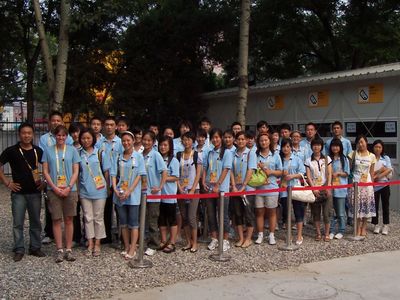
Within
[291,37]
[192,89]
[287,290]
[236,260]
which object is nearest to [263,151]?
[236,260]

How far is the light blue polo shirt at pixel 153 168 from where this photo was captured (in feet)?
20.9

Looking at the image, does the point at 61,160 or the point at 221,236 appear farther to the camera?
the point at 221,236

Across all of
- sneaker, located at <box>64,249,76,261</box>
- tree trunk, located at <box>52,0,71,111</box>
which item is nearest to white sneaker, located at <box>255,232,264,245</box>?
sneaker, located at <box>64,249,76,261</box>

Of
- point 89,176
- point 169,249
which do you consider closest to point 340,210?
point 169,249

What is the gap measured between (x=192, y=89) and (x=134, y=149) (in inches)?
381

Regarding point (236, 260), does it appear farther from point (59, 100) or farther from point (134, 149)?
point (59, 100)

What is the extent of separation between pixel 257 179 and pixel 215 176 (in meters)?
0.62

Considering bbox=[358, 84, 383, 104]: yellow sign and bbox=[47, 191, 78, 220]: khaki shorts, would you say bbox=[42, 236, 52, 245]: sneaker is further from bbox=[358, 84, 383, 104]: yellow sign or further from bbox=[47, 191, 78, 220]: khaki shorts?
bbox=[358, 84, 383, 104]: yellow sign

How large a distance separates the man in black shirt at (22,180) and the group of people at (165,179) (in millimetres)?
12

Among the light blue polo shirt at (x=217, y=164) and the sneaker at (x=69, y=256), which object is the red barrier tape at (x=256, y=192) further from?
the sneaker at (x=69, y=256)

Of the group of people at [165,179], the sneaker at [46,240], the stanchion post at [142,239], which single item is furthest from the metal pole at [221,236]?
the sneaker at [46,240]

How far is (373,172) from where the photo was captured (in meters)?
7.87

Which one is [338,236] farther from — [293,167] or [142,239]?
[142,239]

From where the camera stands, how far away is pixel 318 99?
38.0 ft
